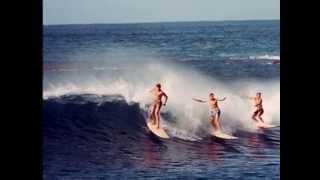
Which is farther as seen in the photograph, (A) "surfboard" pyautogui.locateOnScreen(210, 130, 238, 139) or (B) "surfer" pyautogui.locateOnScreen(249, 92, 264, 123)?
(A) "surfboard" pyautogui.locateOnScreen(210, 130, 238, 139)

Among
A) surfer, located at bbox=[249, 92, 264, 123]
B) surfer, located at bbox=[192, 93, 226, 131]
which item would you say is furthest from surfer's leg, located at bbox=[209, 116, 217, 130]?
surfer, located at bbox=[249, 92, 264, 123]

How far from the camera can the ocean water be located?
3.09m

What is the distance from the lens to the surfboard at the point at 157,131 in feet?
10.4

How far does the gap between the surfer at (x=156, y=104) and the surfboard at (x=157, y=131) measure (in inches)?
1.3

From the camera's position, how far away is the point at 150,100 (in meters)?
3.13

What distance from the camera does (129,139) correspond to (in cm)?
328

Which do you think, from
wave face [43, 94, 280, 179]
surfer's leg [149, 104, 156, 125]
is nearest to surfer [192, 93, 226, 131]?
wave face [43, 94, 280, 179]

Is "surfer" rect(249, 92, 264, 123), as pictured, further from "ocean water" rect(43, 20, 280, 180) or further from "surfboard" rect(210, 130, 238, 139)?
"surfboard" rect(210, 130, 238, 139)

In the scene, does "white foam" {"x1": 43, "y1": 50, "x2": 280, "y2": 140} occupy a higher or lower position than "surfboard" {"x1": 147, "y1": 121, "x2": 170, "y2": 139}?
higher

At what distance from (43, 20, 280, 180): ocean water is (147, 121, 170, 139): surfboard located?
0.16ft

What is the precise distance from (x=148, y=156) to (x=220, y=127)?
22.0 inches

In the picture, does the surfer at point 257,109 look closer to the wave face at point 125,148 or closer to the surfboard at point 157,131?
the wave face at point 125,148
